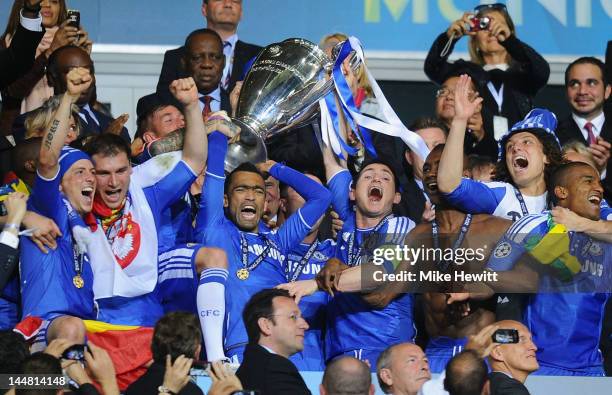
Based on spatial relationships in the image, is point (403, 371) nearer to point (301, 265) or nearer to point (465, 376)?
point (465, 376)

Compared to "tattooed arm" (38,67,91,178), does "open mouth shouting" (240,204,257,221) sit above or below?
below

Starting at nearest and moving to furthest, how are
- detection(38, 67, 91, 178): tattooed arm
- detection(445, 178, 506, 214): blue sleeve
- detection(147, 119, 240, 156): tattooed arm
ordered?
1. detection(38, 67, 91, 178): tattooed arm
2. detection(445, 178, 506, 214): blue sleeve
3. detection(147, 119, 240, 156): tattooed arm

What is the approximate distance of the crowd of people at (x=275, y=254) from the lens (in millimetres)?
6805

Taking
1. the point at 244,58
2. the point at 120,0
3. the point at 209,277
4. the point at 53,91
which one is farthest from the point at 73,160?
the point at 120,0

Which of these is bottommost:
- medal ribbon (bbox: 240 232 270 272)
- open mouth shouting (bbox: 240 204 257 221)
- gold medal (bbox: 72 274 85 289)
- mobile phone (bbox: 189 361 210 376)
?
mobile phone (bbox: 189 361 210 376)

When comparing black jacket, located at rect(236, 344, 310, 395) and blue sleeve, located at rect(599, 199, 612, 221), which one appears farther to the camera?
blue sleeve, located at rect(599, 199, 612, 221)

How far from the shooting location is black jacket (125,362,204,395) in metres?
6.35

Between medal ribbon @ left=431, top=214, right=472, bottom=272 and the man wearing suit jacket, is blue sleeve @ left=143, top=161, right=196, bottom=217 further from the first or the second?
the man wearing suit jacket

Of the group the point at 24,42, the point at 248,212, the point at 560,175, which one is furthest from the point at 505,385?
the point at 24,42

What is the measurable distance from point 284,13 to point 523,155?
378 centimetres

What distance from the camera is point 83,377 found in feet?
21.4

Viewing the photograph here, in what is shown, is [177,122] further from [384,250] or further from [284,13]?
[284,13]

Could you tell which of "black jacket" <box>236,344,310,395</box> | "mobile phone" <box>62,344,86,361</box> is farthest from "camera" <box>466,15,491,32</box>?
"mobile phone" <box>62,344,86,361</box>

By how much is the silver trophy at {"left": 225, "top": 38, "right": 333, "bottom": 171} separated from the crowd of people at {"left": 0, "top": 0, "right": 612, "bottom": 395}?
12 cm
